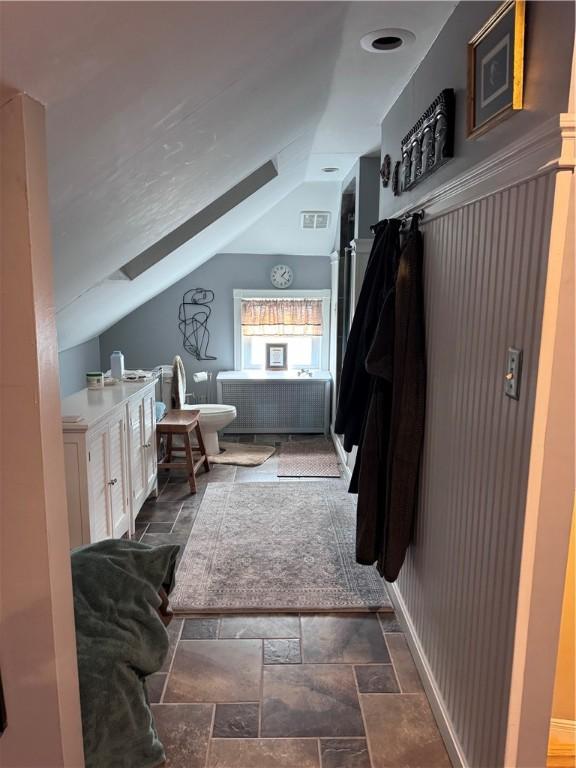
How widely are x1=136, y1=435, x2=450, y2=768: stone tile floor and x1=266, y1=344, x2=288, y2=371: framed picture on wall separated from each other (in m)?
3.57

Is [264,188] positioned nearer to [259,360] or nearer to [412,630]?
[259,360]

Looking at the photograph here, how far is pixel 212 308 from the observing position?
18.7 feet

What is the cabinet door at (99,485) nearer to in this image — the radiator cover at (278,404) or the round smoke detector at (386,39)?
the round smoke detector at (386,39)

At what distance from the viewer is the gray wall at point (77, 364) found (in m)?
4.44

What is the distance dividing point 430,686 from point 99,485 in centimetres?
168

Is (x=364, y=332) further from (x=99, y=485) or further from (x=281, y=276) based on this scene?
(x=281, y=276)

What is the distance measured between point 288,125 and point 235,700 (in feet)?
7.98

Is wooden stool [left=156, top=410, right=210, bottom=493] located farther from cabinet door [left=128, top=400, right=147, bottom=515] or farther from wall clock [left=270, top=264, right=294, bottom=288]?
wall clock [left=270, top=264, right=294, bottom=288]

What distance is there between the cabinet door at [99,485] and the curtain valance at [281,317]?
3191 mm

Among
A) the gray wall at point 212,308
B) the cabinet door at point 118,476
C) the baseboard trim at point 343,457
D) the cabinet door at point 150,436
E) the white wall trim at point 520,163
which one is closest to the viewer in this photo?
the white wall trim at point 520,163

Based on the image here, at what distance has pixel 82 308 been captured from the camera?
3.47 m

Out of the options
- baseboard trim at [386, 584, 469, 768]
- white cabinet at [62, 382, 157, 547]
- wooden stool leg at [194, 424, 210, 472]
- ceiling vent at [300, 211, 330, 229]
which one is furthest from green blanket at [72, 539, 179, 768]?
ceiling vent at [300, 211, 330, 229]

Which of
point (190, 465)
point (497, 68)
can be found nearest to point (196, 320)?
point (190, 465)

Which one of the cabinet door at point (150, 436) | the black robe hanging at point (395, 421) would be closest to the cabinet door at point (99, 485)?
the cabinet door at point (150, 436)
